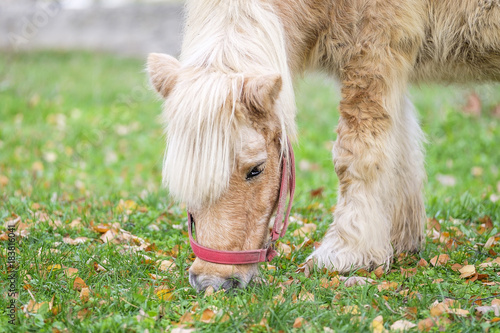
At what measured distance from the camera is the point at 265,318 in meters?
2.59

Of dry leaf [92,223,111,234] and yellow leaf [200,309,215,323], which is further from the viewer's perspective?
dry leaf [92,223,111,234]

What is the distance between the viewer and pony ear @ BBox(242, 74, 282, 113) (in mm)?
2660

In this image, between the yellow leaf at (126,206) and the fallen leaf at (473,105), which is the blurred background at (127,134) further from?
the yellow leaf at (126,206)

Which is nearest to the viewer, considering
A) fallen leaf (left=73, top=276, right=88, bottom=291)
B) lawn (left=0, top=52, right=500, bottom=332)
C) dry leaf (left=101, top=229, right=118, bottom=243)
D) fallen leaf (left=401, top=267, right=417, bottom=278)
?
lawn (left=0, top=52, right=500, bottom=332)

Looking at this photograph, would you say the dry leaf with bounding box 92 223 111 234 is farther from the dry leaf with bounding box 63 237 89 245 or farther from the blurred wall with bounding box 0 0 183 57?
the blurred wall with bounding box 0 0 183 57

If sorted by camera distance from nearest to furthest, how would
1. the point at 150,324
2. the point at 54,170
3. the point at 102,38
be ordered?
the point at 150,324 < the point at 54,170 < the point at 102,38

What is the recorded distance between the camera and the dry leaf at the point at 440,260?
340 centimetres

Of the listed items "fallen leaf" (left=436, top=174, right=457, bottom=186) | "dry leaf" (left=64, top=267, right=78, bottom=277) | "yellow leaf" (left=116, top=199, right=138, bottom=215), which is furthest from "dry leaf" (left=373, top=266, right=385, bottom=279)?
"fallen leaf" (left=436, top=174, right=457, bottom=186)

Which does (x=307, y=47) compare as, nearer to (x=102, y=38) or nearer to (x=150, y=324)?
(x=150, y=324)

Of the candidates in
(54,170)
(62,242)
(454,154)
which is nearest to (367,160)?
(62,242)

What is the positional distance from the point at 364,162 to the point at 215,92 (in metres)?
1.18

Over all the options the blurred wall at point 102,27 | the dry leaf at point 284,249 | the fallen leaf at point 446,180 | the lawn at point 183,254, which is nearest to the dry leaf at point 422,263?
the lawn at point 183,254

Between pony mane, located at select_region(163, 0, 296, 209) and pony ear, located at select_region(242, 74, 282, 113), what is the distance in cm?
5

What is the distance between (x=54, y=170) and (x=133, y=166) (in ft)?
3.49
